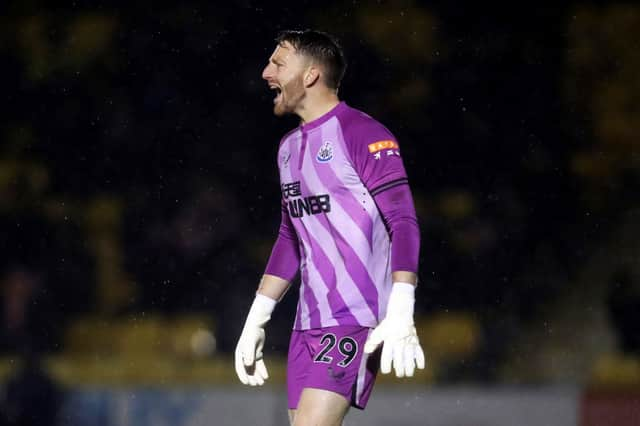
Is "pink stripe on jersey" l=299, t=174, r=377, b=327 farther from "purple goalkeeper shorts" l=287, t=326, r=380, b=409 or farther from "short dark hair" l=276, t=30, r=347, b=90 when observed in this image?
"short dark hair" l=276, t=30, r=347, b=90

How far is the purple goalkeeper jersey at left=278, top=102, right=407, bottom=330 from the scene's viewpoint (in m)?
3.37

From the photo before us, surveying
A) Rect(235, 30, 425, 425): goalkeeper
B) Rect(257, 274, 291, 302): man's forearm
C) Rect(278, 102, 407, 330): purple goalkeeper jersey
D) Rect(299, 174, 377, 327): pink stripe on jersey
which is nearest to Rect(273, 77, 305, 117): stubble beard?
Rect(235, 30, 425, 425): goalkeeper

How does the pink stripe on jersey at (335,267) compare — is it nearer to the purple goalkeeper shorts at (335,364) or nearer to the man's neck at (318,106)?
the purple goalkeeper shorts at (335,364)

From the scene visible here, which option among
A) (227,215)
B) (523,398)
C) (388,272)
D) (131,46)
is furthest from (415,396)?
(131,46)

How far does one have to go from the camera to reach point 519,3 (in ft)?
32.7

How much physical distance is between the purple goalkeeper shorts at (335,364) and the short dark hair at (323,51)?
0.83 m

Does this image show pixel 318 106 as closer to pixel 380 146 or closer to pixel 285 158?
pixel 285 158

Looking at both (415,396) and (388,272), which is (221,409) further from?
(388,272)

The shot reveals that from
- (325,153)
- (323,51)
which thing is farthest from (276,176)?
(325,153)

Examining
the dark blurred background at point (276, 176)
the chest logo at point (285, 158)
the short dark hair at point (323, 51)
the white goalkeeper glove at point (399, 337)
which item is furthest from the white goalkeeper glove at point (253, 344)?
the dark blurred background at point (276, 176)

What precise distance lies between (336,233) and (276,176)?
5.55 meters

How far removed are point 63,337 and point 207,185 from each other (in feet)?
5.46

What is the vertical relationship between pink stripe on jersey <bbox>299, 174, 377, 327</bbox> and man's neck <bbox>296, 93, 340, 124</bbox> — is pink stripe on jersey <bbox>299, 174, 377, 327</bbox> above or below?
below

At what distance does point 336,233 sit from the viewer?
11.3 ft
